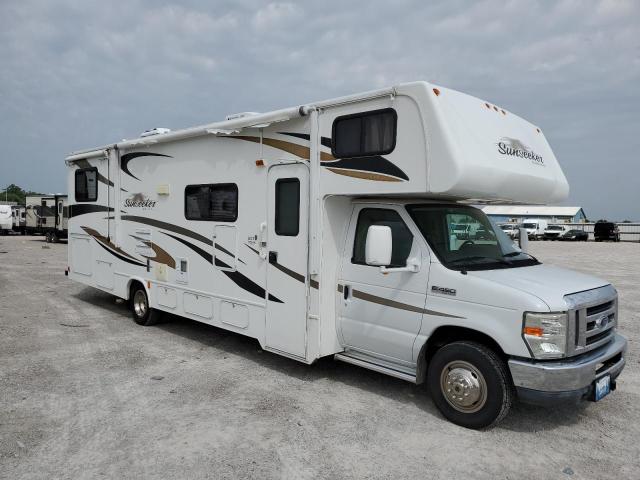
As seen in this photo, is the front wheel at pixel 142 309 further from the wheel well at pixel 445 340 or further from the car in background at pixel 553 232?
the car in background at pixel 553 232

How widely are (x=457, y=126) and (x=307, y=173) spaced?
1744 millimetres

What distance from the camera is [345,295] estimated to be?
5781 millimetres

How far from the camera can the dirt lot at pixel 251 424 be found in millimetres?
4070

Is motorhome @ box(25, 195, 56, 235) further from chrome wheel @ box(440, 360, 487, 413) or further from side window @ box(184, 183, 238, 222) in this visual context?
chrome wheel @ box(440, 360, 487, 413)

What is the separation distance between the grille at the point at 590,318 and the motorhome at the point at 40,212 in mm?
29715

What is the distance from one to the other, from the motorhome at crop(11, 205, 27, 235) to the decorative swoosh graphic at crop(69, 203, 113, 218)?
30.4 metres

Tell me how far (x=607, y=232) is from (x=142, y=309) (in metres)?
42.7

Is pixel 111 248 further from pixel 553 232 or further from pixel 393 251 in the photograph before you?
pixel 553 232

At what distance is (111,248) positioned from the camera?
9.21m

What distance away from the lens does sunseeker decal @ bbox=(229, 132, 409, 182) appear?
199 inches

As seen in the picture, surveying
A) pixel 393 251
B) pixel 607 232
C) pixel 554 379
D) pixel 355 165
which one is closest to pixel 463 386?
pixel 554 379

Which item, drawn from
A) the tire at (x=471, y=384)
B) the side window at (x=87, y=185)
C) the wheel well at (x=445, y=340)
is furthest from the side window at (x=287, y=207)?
the side window at (x=87, y=185)

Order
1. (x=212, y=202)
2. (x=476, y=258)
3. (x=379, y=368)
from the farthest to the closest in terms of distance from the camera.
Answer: (x=212, y=202)
(x=379, y=368)
(x=476, y=258)

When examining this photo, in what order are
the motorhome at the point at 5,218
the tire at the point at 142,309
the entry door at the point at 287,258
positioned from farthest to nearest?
1. the motorhome at the point at 5,218
2. the tire at the point at 142,309
3. the entry door at the point at 287,258
